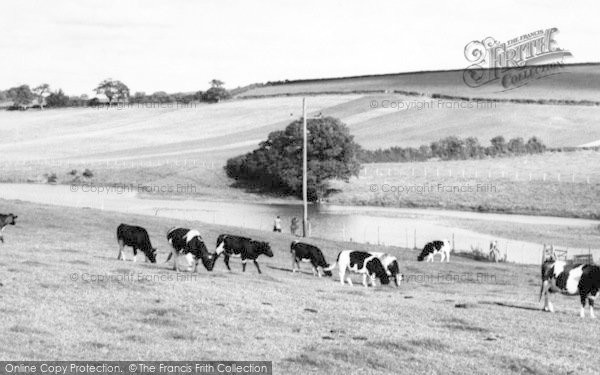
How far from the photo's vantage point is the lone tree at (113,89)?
596 feet

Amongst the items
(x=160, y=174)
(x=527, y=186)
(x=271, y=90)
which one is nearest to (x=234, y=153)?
(x=160, y=174)

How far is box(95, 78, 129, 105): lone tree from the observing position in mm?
181750

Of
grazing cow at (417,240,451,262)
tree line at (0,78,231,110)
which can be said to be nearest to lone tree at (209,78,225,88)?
tree line at (0,78,231,110)

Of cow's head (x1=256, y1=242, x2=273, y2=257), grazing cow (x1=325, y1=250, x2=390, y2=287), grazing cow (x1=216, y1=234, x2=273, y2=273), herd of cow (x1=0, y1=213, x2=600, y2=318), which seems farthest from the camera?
→ cow's head (x1=256, y1=242, x2=273, y2=257)

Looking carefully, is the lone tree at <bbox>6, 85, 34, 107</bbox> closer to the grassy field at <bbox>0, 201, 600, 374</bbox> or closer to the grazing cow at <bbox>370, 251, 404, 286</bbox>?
the grassy field at <bbox>0, 201, 600, 374</bbox>

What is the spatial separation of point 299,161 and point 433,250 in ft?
Result: 167

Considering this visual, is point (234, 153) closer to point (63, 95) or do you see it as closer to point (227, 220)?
point (227, 220)

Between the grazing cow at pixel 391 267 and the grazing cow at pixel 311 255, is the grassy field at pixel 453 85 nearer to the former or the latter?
the grazing cow at pixel 311 255

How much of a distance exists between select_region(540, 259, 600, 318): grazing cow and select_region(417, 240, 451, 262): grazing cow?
17.3 metres

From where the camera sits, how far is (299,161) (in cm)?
9688

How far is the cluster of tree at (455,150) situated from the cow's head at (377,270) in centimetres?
7424

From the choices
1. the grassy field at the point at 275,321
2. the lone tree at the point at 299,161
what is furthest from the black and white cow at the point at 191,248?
the lone tree at the point at 299,161

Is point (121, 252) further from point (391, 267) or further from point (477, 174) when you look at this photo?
point (477, 174)

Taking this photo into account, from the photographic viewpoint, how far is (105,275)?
92.2 feet
